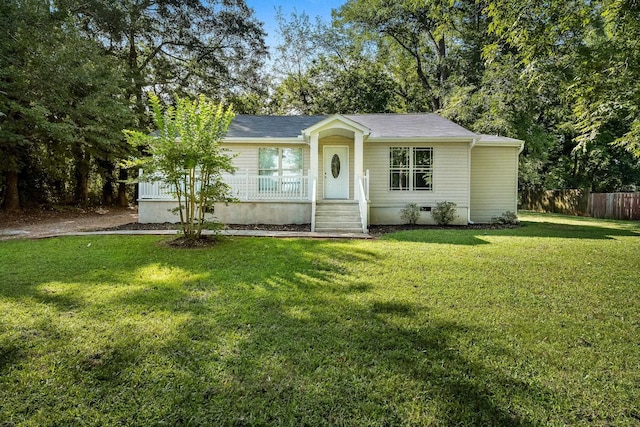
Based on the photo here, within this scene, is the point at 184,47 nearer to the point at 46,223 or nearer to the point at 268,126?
the point at 268,126

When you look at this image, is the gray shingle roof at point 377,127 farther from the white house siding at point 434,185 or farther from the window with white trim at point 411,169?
the window with white trim at point 411,169

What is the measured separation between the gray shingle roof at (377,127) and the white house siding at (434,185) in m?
0.43

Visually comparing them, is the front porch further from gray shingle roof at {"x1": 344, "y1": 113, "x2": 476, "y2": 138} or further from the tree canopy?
gray shingle roof at {"x1": 344, "y1": 113, "x2": 476, "y2": 138}

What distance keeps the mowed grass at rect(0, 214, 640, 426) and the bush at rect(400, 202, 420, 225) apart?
588 centimetres

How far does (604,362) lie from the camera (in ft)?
8.85

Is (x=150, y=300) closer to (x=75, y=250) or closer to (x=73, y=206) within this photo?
(x=75, y=250)

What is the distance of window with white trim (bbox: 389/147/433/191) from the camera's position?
11914mm

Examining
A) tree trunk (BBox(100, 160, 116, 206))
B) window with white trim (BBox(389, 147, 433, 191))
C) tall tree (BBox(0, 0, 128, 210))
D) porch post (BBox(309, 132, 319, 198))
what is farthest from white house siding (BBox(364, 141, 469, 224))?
tree trunk (BBox(100, 160, 116, 206))

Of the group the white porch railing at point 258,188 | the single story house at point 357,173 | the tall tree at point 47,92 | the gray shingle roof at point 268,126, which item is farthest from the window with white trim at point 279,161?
the tall tree at point 47,92

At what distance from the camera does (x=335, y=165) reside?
12227 mm

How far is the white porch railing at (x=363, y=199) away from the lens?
953 cm

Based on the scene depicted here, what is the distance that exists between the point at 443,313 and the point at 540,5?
6.53 metres

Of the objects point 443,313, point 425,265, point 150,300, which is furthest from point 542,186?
point 150,300

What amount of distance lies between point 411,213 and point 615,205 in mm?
13072
